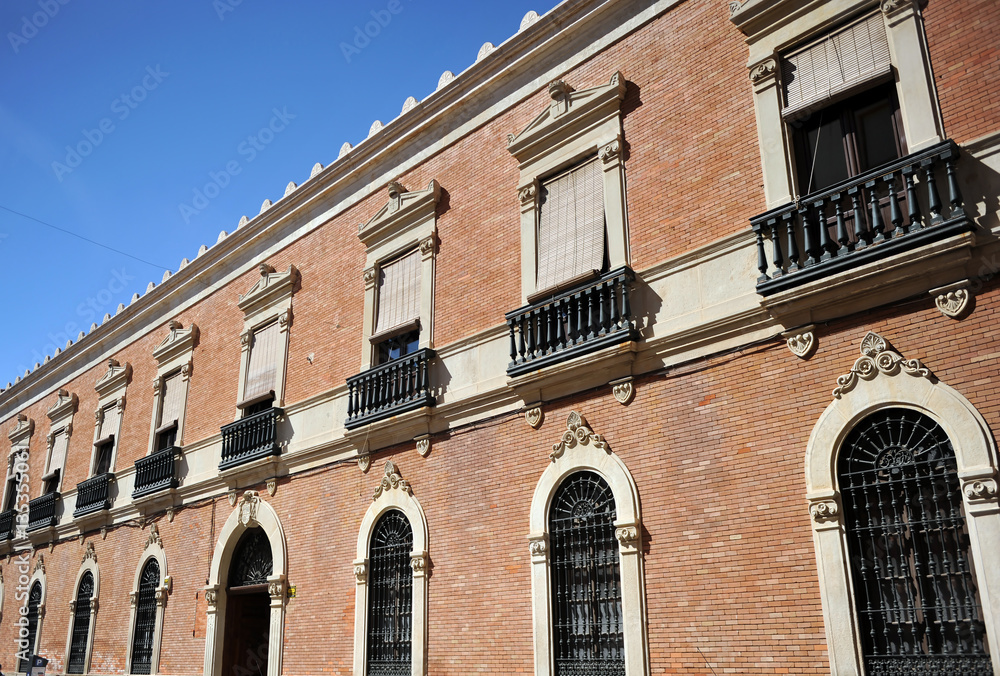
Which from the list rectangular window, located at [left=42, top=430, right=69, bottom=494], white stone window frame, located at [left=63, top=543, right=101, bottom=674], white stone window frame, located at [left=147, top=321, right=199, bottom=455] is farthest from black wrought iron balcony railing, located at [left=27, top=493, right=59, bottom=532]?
white stone window frame, located at [left=147, top=321, right=199, bottom=455]

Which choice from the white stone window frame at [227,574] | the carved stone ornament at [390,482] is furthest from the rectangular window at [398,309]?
the white stone window frame at [227,574]

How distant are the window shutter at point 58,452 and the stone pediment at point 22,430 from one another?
8.32 feet

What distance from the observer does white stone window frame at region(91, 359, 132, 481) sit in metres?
21.5

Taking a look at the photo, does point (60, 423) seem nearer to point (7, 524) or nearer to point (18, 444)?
point (18, 444)

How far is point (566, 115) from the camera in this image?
11.6 m

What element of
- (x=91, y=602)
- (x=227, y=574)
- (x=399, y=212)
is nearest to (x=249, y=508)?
(x=227, y=574)

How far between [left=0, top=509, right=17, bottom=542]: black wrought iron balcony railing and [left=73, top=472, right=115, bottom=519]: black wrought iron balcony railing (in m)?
5.23

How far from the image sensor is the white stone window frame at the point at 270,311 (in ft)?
52.2

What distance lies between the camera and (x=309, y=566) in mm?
13898

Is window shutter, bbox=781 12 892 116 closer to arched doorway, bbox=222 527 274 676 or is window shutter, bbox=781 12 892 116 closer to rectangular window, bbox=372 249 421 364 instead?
rectangular window, bbox=372 249 421 364

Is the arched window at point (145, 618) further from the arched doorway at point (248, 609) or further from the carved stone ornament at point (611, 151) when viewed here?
the carved stone ornament at point (611, 151)

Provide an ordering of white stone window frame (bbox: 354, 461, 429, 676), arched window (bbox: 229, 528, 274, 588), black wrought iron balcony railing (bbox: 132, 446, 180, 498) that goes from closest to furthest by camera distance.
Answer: white stone window frame (bbox: 354, 461, 429, 676) < arched window (bbox: 229, 528, 274, 588) < black wrought iron balcony railing (bbox: 132, 446, 180, 498)

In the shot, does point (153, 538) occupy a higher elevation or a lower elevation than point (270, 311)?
lower

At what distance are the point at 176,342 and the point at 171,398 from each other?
1.28 meters
